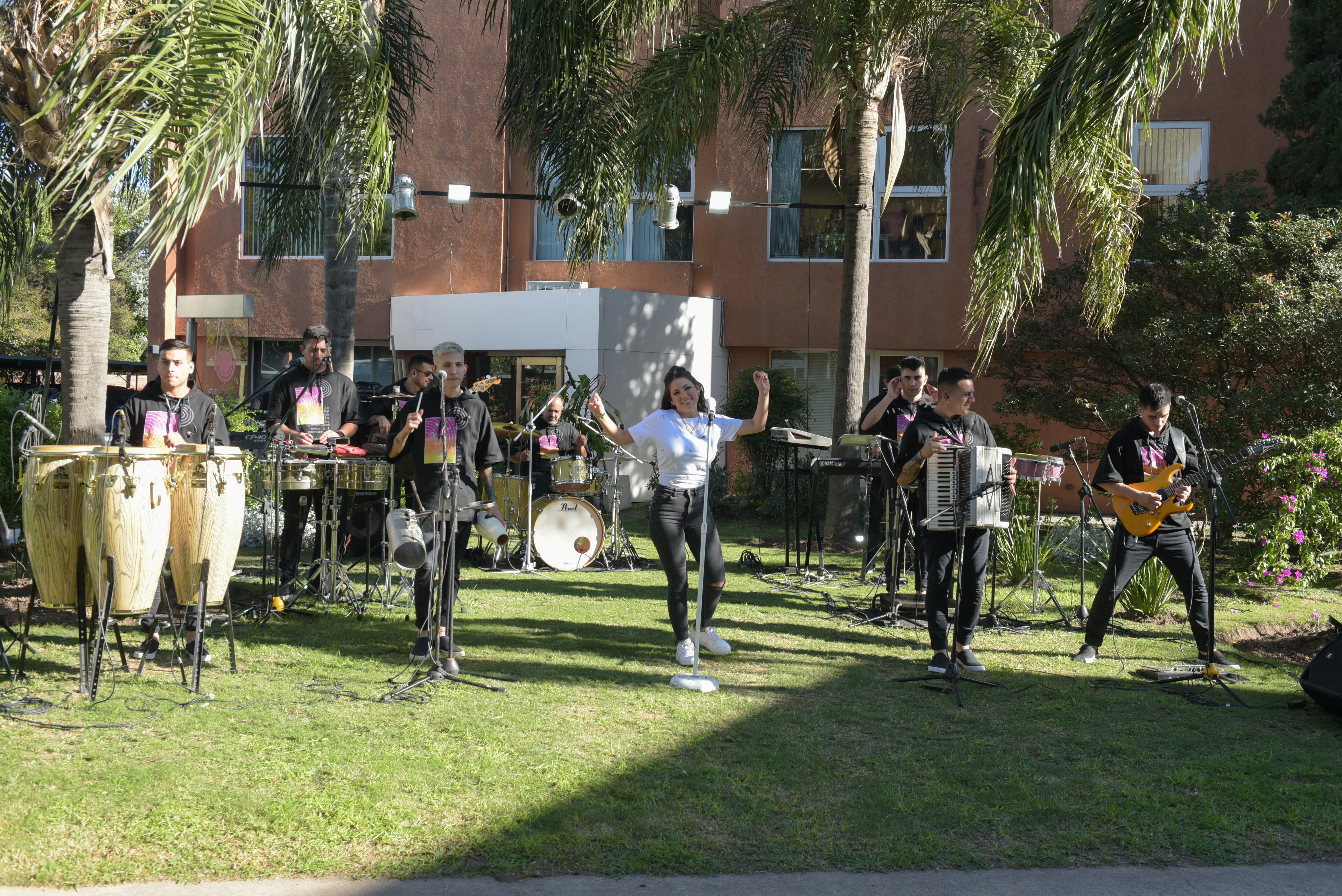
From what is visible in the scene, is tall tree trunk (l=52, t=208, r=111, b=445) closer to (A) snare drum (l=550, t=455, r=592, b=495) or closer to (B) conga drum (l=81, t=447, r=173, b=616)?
(B) conga drum (l=81, t=447, r=173, b=616)

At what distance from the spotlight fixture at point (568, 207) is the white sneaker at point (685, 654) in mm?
5355

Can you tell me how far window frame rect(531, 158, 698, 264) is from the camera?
1861 centimetres

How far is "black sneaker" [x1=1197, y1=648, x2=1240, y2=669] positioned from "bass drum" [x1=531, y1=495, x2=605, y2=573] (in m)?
5.41

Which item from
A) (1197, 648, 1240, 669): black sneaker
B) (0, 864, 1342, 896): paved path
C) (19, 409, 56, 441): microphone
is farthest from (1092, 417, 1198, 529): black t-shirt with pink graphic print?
(19, 409, 56, 441): microphone

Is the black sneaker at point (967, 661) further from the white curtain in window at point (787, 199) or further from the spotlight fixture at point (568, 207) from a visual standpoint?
the white curtain in window at point (787, 199)

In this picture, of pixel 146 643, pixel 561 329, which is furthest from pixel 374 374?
pixel 146 643

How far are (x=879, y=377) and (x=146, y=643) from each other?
13.6 meters

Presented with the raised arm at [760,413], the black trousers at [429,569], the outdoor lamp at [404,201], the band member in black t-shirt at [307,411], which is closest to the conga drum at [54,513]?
the black trousers at [429,569]

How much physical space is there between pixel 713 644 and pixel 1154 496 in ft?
9.79

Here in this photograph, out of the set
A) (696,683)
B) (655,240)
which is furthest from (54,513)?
(655,240)

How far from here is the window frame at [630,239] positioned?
18.6m

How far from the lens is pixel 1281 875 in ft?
13.1

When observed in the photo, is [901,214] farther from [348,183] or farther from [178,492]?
[178,492]

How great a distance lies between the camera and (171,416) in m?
6.77
